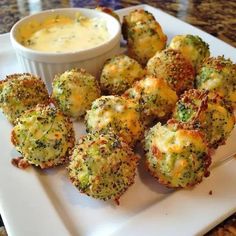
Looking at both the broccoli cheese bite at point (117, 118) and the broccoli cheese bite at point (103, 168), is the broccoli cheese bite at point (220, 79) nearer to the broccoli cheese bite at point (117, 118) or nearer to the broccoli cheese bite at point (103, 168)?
the broccoli cheese bite at point (117, 118)

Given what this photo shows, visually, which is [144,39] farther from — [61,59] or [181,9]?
[181,9]

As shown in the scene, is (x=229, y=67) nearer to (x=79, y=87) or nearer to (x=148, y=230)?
(x=79, y=87)

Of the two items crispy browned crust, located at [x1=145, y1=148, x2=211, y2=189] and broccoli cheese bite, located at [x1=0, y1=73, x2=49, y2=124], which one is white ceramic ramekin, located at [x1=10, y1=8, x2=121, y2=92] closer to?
broccoli cheese bite, located at [x1=0, y1=73, x2=49, y2=124]

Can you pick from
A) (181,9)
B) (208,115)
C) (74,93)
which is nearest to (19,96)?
(74,93)

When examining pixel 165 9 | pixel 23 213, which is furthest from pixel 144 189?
pixel 165 9

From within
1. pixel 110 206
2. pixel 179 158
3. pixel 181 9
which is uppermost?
pixel 179 158

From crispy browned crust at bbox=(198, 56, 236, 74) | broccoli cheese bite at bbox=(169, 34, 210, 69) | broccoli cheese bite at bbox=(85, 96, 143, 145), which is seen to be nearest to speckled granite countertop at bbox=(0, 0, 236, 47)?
broccoli cheese bite at bbox=(169, 34, 210, 69)

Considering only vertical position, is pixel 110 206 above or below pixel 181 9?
above

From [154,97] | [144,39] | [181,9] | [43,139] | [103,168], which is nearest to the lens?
[103,168]
